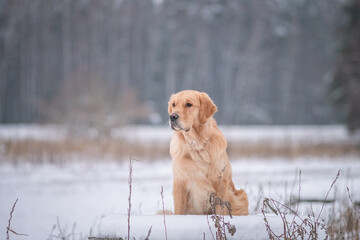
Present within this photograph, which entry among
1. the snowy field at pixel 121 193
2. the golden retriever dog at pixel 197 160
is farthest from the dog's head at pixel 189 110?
the snowy field at pixel 121 193

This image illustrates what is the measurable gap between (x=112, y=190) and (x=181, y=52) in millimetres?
22190

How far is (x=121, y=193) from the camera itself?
5.61 metres

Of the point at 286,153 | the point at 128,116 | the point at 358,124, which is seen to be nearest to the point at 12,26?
the point at 128,116

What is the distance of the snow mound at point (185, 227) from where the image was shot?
202cm

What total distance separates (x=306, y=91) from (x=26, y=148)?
90.5ft

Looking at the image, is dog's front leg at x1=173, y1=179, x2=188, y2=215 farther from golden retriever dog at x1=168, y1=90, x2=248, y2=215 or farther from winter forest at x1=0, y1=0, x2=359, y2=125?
winter forest at x1=0, y1=0, x2=359, y2=125

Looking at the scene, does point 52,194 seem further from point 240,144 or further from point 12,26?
point 12,26

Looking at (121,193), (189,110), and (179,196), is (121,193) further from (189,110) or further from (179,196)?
(189,110)

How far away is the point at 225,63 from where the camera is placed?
26125 mm

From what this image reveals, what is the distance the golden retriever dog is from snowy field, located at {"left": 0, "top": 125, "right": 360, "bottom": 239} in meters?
0.50

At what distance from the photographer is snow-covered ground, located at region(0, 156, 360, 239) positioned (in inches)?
136

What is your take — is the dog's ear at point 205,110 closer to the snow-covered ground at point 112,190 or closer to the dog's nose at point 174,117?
the dog's nose at point 174,117

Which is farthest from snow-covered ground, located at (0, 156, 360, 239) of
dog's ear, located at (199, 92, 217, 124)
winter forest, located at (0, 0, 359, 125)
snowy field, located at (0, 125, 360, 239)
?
winter forest, located at (0, 0, 359, 125)

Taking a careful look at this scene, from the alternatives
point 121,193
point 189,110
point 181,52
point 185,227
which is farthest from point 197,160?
point 181,52
